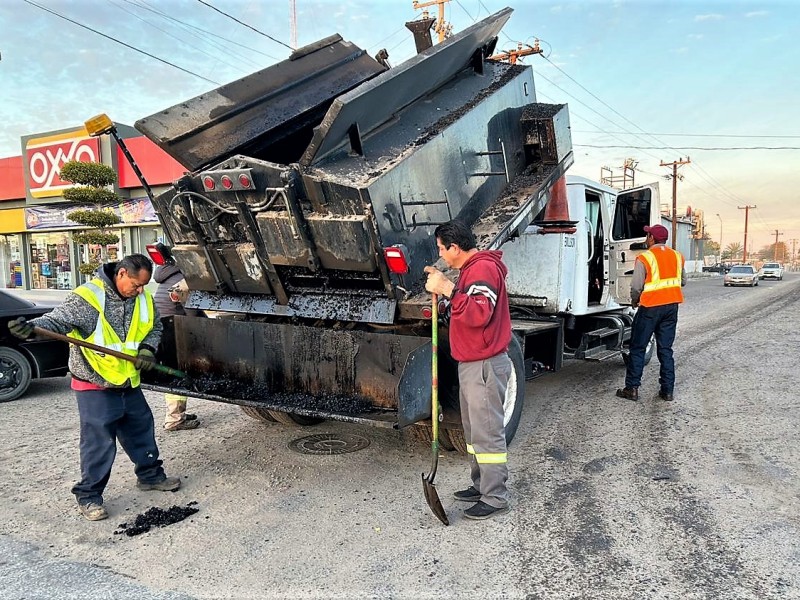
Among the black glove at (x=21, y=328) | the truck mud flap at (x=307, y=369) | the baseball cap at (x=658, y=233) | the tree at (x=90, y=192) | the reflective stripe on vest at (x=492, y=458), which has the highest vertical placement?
the tree at (x=90, y=192)

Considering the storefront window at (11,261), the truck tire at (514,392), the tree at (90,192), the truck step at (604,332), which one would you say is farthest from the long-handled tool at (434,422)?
the storefront window at (11,261)

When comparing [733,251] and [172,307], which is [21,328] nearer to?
[172,307]

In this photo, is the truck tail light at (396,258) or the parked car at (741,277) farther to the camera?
the parked car at (741,277)

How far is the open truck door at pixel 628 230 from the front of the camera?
23.3 feet

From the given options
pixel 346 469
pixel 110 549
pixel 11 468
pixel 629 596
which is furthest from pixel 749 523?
pixel 11 468

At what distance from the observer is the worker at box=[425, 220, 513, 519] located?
3.41 m

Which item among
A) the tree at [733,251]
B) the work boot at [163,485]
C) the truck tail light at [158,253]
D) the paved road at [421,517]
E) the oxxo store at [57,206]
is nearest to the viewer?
the paved road at [421,517]

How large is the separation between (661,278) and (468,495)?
3.60 metres

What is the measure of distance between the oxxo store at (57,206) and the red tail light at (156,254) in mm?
13219

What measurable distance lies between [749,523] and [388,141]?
316 cm

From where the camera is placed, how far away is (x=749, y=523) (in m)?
3.36

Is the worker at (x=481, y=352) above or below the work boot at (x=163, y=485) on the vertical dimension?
above

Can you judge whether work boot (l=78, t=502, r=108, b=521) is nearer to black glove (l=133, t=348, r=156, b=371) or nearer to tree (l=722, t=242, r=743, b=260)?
black glove (l=133, t=348, r=156, b=371)

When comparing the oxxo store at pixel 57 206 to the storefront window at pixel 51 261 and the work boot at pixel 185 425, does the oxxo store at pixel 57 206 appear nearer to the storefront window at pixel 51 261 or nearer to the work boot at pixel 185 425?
the storefront window at pixel 51 261
